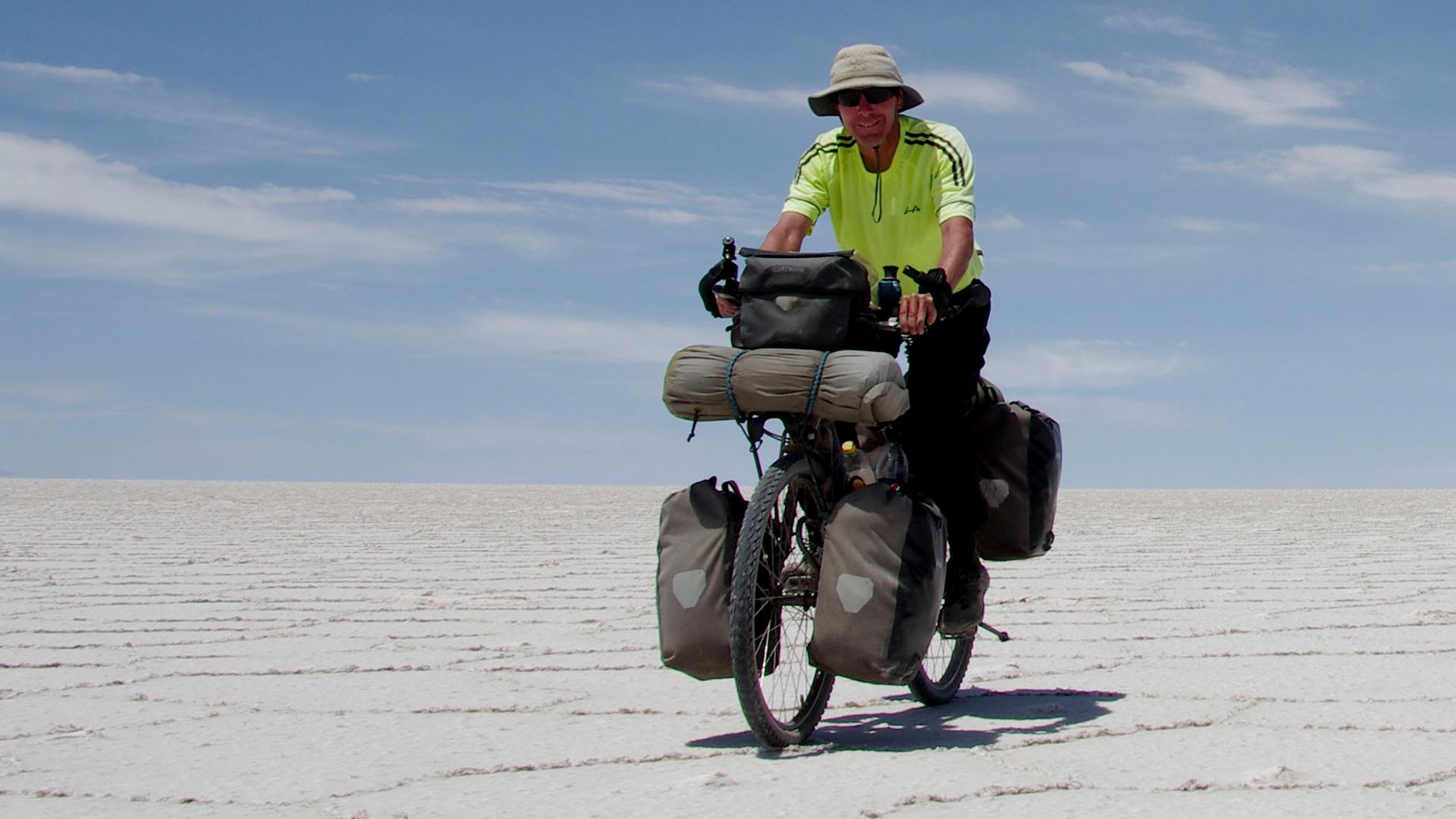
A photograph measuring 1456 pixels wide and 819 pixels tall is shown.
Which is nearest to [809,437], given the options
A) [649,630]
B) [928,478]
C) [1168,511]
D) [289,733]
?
[928,478]

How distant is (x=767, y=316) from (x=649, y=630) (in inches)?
91.6

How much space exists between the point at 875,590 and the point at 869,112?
1.13 meters

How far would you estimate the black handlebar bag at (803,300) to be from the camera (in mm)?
3592

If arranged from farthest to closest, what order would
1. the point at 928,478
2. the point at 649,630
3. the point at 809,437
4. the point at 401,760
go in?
the point at 649,630 < the point at 928,478 < the point at 809,437 < the point at 401,760

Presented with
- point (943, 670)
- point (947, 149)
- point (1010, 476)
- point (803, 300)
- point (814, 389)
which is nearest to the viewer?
point (814, 389)

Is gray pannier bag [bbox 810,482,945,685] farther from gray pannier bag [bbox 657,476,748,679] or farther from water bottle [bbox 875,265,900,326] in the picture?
water bottle [bbox 875,265,900,326]

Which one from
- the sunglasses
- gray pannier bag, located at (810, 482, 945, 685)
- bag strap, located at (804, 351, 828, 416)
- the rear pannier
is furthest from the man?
gray pannier bag, located at (810, 482, 945, 685)

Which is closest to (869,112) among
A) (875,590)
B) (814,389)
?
(814,389)

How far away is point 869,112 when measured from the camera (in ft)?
12.8

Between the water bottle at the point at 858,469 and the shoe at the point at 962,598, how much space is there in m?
0.51

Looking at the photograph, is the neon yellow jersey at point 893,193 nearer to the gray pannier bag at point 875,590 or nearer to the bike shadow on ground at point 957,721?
the gray pannier bag at point 875,590

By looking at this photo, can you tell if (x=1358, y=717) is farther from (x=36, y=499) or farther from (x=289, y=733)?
(x=36, y=499)

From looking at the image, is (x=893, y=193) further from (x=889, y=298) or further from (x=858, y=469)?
(x=858, y=469)

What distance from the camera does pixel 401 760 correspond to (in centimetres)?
346
